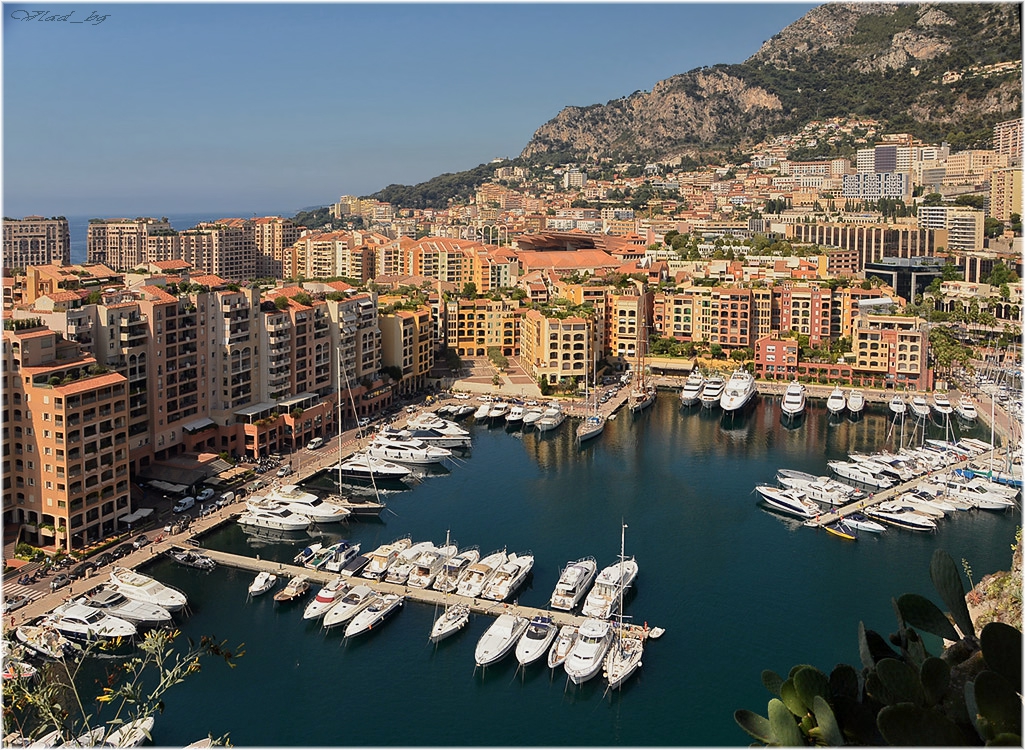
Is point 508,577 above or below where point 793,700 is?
below

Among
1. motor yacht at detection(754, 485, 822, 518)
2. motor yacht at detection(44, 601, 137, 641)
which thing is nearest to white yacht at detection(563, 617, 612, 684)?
motor yacht at detection(44, 601, 137, 641)

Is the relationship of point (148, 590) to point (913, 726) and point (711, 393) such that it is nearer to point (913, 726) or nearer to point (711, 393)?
point (913, 726)

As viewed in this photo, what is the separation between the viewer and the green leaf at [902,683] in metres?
2.61

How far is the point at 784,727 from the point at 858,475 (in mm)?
14851

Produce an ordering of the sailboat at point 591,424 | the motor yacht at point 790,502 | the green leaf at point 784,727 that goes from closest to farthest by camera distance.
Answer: the green leaf at point 784,727
the motor yacht at point 790,502
the sailboat at point 591,424

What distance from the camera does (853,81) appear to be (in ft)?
236

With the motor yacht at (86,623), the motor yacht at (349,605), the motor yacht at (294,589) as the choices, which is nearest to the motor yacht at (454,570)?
the motor yacht at (349,605)

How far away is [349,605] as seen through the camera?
Answer: 11.3 m

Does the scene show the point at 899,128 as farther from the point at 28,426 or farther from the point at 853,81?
the point at 28,426

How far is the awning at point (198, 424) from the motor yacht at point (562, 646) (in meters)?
8.29

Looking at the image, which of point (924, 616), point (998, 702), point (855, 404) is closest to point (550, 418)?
point (855, 404)

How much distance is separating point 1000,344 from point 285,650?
2250 cm

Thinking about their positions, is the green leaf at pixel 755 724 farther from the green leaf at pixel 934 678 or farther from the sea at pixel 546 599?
the sea at pixel 546 599

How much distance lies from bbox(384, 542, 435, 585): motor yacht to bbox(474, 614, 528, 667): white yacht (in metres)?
1.70
